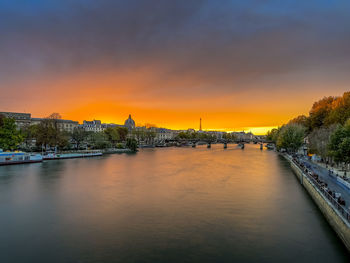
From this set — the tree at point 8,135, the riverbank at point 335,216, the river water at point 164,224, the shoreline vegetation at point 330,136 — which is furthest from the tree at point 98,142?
the riverbank at point 335,216

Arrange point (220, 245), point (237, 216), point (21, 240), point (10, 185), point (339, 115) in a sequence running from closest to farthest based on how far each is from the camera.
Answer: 1. point (220, 245)
2. point (21, 240)
3. point (237, 216)
4. point (10, 185)
5. point (339, 115)

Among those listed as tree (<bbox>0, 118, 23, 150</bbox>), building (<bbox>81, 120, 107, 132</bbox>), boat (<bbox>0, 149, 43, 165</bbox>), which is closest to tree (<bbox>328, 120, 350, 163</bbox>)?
boat (<bbox>0, 149, 43, 165</bbox>)

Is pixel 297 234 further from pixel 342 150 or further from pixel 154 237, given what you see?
pixel 342 150

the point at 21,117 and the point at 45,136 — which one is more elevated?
the point at 21,117

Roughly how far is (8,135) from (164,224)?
155 feet

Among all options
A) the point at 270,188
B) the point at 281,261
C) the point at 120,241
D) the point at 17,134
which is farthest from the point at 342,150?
the point at 17,134

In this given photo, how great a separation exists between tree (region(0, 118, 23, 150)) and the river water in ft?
90.5

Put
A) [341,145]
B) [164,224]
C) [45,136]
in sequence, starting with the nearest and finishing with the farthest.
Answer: [164,224] → [341,145] → [45,136]

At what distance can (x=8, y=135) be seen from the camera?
162 ft

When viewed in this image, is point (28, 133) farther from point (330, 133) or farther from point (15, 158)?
point (330, 133)

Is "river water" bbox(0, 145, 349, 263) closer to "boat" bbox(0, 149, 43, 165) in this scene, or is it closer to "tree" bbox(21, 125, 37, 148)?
"boat" bbox(0, 149, 43, 165)

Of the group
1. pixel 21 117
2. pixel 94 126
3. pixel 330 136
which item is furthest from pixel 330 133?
pixel 94 126

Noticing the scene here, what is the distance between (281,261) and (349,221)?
3.45m

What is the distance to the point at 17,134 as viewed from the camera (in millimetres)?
51656
